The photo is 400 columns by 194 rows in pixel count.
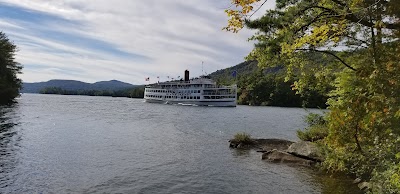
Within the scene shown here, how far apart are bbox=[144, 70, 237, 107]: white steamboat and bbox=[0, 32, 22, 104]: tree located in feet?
203

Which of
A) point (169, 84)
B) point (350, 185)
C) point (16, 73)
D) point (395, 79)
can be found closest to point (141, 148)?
point (350, 185)

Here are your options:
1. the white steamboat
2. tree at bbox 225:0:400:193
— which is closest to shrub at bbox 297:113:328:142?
tree at bbox 225:0:400:193

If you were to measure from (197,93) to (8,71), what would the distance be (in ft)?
220

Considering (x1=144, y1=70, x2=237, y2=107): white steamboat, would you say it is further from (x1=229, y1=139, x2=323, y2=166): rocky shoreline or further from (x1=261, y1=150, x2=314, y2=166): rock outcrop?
(x1=261, y1=150, x2=314, y2=166): rock outcrop

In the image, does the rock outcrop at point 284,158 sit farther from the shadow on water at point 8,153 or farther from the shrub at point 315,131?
the shadow on water at point 8,153

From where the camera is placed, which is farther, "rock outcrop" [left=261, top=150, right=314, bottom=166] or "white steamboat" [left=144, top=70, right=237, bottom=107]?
"white steamboat" [left=144, top=70, right=237, bottom=107]

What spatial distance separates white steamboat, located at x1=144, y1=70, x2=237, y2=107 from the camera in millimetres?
123938

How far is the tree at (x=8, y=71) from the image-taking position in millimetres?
72000

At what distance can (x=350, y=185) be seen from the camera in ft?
54.0

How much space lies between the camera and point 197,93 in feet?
416

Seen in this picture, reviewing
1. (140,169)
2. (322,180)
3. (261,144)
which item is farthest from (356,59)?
(261,144)

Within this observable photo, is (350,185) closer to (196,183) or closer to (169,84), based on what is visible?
(196,183)

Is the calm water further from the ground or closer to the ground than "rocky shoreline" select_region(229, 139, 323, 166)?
closer to the ground

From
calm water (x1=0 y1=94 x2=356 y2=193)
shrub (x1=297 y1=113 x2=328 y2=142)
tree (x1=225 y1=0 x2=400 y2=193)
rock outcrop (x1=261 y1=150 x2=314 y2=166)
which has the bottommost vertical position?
calm water (x1=0 y1=94 x2=356 y2=193)
